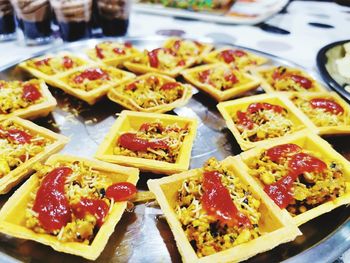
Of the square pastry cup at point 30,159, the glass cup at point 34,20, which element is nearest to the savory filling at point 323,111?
the square pastry cup at point 30,159

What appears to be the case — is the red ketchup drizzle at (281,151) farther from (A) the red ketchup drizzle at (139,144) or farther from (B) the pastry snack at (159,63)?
(B) the pastry snack at (159,63)

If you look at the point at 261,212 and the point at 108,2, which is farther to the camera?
the point at 108,2

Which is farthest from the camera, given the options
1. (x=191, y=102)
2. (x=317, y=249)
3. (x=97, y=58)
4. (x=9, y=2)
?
(x=9, y=2)

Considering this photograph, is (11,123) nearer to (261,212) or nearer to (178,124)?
(178,124)

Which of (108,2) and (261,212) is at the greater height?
(108,2)

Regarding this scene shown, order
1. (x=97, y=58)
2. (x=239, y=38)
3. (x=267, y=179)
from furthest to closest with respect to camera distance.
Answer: (x=239, y=38)
(x=97, y=58)
(x=267, y=179)

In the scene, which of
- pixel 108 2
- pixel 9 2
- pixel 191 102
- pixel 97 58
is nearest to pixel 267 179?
pixel 191 102

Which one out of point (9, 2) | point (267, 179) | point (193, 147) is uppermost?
point (9, 2)
